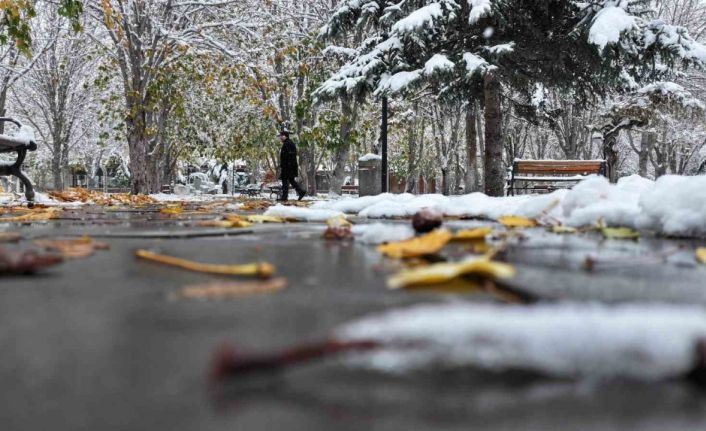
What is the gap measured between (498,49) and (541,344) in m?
10.1

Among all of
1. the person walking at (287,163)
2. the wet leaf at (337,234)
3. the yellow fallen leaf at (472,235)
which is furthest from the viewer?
the person walking at (287,163)

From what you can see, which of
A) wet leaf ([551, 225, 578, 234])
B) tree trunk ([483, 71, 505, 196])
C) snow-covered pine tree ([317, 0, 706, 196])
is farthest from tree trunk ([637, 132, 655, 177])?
wet leaf ([551, 225, 578, 234])

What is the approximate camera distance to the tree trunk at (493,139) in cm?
1180

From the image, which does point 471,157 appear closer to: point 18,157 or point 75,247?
point 18,157

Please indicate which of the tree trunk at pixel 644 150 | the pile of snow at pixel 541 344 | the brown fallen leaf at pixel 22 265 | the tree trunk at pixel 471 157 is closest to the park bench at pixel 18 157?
the brown fallen leaf at pixel 22 265

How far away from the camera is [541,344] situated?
3.09ft

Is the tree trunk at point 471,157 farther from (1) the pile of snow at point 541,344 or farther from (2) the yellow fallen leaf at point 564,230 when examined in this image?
(1) the pile of snow at point 541,344

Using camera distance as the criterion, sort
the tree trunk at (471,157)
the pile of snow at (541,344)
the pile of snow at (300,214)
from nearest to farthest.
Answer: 1. the pile of snow at (541,344)
2. the pile of snow at (300,214)
3. the tree trunk at (471,157)

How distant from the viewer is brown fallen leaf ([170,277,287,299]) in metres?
1.48

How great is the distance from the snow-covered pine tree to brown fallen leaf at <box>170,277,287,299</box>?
885cm

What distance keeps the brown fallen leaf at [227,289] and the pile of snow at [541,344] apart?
1.77 feet

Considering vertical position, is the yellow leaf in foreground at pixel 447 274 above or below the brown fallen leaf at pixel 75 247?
above

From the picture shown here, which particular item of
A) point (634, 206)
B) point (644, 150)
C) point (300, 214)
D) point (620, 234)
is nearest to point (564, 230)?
point (620, 234)

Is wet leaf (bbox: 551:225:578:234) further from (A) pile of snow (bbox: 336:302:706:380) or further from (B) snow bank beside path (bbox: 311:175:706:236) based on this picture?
(A) pile of snow (bbox: 336:302:706:380)
